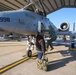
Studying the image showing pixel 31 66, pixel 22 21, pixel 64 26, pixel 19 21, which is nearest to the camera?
pixel 31 66

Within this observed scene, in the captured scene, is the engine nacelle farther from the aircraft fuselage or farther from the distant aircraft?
the aircraft fuselage

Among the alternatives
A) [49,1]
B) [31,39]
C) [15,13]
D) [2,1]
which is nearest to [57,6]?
[49,1]

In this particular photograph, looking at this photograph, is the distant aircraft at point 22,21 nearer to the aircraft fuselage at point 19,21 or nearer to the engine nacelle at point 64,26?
the aircraft fuselage at point 19,21

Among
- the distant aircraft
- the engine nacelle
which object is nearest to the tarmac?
Answer: the distant aircraft

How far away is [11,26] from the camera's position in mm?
6805

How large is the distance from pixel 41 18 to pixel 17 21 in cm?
279

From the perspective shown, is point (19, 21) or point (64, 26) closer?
point (19, 21)

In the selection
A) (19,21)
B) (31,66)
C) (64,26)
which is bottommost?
(31,66)

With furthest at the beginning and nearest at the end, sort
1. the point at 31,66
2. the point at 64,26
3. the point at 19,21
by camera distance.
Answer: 1. the point at 64,26
2. the point at 19,21
3. the point at 31,66

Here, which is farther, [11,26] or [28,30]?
[28,30]

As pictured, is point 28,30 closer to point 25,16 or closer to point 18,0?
point 25,16

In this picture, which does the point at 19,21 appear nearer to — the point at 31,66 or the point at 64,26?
the point at 31,66

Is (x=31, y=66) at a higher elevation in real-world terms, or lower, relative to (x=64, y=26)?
lower

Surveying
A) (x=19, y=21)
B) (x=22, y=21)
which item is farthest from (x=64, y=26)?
(x=19, y=21)
